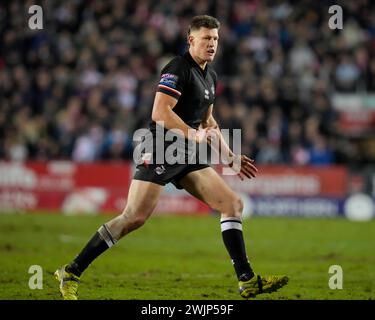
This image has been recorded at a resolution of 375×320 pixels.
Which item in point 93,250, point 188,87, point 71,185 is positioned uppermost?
point 71,185

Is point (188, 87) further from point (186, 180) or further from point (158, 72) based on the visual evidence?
point (158, 72)

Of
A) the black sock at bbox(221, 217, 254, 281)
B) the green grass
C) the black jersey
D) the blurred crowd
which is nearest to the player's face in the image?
the black jersey

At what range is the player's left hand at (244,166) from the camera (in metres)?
8.23

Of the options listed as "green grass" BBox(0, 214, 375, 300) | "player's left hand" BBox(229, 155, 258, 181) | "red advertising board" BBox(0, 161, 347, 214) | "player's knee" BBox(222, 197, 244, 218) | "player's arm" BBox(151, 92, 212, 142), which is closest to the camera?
"player's arm" BBox(151, 92, 212, 142)

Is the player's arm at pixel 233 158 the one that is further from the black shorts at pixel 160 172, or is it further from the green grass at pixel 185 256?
the green grass at pixel 185 256

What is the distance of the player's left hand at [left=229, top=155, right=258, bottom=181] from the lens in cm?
823

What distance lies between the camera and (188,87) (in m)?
8.14

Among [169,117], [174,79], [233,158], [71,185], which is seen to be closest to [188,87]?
[174,79]

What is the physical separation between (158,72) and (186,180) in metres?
14.3

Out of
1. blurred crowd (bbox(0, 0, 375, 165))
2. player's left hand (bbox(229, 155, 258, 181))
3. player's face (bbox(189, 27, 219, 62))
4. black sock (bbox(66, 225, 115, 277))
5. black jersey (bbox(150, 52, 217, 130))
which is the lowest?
black sock (bbox(66, 225, 115, 277))

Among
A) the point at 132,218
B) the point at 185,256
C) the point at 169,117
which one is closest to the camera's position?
the point at 169,117

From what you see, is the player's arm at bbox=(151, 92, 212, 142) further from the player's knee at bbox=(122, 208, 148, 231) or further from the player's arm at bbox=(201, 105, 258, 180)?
the player's knee at bbox=(122, 208, 148, 231)

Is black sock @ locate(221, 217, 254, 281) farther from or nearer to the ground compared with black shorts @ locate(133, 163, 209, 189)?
nearer to the ground

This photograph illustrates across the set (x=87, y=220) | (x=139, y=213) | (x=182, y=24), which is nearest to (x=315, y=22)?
(x=182, y=24)
